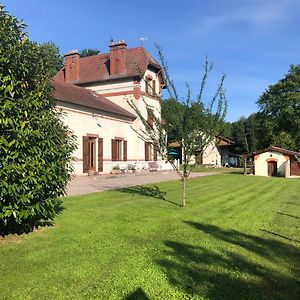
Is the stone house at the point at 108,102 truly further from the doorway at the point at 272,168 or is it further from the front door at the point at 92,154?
the doorway at the point at 272,168

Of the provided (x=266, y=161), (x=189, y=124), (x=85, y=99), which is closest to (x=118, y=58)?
(x=85, y=99)

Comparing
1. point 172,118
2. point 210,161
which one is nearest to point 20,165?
point 172,118

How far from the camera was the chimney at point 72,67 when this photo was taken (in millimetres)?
37750

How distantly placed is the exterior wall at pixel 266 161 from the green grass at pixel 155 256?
25301mm

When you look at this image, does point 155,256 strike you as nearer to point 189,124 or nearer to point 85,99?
point 189,124

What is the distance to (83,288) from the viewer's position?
195 inches

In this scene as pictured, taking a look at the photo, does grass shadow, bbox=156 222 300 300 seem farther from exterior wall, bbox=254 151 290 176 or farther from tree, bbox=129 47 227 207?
exterior wall, bbox=254 151 290 176

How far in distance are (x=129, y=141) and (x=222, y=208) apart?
2362cm

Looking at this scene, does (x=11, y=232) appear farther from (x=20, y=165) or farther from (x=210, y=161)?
(x=210, y=161)

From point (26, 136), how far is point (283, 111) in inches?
2012

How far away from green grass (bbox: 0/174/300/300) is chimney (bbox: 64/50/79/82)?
2863cm

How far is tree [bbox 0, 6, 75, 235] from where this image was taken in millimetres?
6723

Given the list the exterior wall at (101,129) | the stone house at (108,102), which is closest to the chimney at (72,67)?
the stone house at (108,102)

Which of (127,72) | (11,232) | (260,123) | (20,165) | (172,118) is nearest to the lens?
(20,165)
